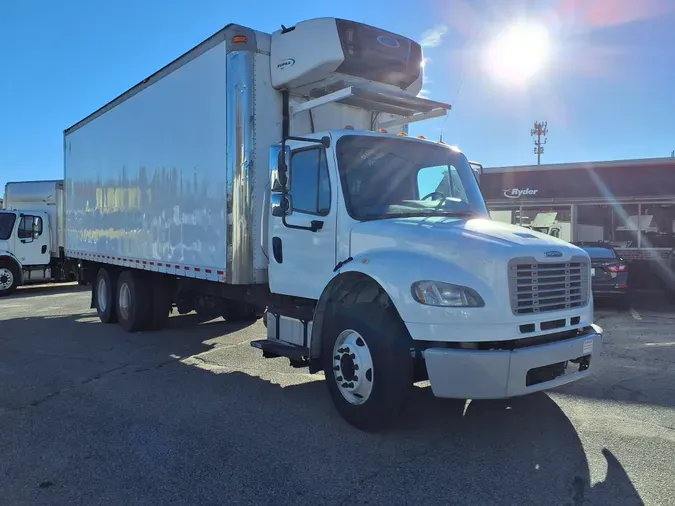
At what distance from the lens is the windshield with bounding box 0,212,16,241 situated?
16.6 m


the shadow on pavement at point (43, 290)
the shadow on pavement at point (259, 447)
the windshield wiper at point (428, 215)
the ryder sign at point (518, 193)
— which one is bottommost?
the shadow on pavement at point (259, 447)

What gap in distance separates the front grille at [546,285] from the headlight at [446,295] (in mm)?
286

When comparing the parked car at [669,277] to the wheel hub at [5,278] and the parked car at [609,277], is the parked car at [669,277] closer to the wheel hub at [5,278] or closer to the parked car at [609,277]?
the parked car at [609,277]

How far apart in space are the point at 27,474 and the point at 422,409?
321cm

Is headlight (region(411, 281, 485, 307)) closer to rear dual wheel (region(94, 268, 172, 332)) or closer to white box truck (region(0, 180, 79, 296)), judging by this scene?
rear dual wheel (region(94, 268, 172, 332))

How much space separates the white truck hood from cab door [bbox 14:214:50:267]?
15665 mm

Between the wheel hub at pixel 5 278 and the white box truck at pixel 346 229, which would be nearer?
the white box truck at pixel 346 229

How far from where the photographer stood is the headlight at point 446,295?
12.9 ft

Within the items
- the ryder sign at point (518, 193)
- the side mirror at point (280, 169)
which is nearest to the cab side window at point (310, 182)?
the side mirror at point (280, 169)

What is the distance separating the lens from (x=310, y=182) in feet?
17.3

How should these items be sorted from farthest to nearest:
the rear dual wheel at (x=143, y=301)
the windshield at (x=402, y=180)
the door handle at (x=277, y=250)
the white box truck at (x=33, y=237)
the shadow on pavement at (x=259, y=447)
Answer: the white box truck at (x=33, y=237) → the rear dual wheel at (x=143, y=301) → the door handle at (x=277, y=250) → the windshield at (x=402, y=180) → the shadow on pavement at (x=259, y=447)

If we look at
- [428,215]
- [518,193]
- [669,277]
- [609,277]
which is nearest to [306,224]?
[428,215]

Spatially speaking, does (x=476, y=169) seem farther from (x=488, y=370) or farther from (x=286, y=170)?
(x=488, y=370)

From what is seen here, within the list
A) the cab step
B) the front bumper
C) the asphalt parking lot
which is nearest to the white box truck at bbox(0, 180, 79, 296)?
the asphalt parking lot
